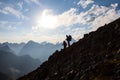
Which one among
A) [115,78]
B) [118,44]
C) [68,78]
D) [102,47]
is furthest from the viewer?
[102,47]

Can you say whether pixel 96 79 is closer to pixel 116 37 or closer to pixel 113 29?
pixel 116 37

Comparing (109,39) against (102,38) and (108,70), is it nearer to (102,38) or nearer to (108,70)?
(102,38)

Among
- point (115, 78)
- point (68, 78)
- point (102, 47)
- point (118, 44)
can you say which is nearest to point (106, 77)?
point (115, 78)

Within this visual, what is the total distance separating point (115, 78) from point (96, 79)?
2.23 meters

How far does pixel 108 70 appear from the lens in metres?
23.8

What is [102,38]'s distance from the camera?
55.8m

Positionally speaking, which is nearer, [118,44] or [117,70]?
[117,70]

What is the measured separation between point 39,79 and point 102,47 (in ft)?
77.3

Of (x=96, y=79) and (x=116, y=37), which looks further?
(x=116, y=37)

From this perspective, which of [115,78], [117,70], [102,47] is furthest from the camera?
[102,47]

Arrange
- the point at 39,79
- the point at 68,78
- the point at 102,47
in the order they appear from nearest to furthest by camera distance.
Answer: the point at 68,78, the point at 102,47, the point at 39,79

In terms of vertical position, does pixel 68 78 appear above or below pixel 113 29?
below

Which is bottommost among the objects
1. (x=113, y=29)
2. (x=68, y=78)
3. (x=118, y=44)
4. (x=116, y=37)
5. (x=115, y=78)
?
(x=115, y=78)

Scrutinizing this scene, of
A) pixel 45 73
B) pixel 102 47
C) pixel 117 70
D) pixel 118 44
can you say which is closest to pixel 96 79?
pixel 117 70
